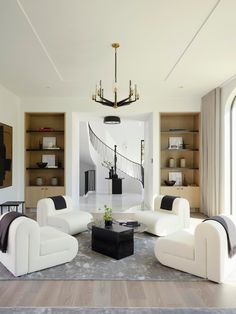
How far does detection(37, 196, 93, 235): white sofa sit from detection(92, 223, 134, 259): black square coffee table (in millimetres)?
788

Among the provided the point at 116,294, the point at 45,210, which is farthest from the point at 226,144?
the point at 116,294

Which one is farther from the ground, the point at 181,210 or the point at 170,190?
the point at 170,190

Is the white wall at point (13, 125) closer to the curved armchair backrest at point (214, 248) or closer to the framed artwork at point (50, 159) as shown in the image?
the framed artwork at point (50, 159)

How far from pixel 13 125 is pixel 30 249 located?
415 centimetres

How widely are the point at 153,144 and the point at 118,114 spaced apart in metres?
1.27

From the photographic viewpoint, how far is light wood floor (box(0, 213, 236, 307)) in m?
2.62

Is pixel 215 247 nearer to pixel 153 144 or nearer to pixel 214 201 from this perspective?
pixel 214 201

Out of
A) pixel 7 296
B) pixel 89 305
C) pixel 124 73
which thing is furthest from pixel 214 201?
pixel 7 296

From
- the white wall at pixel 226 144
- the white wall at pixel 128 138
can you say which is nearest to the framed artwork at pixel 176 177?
the white wall at pixel 226 144

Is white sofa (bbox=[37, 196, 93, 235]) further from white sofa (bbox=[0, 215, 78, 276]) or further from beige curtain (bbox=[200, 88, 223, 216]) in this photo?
beige curtain (bbox=[200, 88, 223, 216])

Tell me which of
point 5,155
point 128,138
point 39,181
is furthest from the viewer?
point 128,138

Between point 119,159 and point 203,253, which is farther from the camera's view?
point 119,159

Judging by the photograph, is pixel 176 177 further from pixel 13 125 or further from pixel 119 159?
pixel 119 159

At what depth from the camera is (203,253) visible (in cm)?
318
